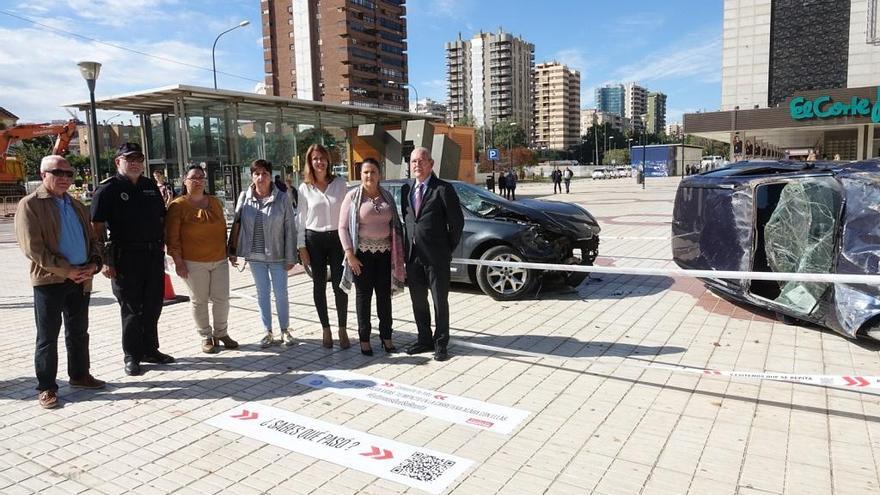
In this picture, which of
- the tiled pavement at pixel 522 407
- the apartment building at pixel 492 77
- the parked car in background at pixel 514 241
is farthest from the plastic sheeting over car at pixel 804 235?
the apartment building at pixel 492 77

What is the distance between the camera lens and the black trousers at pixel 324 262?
5340 millimetres

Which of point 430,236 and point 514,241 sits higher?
point 430,236

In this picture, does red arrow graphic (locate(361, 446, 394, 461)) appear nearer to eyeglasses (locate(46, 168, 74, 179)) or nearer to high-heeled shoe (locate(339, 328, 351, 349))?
high-heeled shoe (locate(339, 328, 351, 349))

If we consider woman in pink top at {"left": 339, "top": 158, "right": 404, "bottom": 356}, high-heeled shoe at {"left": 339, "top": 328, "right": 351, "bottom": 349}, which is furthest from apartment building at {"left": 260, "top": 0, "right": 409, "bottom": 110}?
woman in pink top at {"left": 339, "top": 158, "right": 404, "bottom": 356}

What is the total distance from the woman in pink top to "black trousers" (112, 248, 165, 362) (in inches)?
62.6

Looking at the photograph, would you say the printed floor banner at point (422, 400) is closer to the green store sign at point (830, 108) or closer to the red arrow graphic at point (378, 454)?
the red arrow graphic at point (378, 454)

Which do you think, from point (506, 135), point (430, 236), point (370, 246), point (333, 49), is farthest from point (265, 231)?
point (333, 49)

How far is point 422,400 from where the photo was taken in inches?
169

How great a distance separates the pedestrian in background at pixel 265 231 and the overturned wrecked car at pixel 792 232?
4857 mm

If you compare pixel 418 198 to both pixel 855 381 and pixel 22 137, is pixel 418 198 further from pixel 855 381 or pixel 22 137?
pixel 22 137

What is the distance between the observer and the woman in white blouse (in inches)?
208

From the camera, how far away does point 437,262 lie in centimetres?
508

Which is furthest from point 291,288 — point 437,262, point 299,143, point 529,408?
point 299,143

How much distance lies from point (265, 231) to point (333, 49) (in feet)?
339
